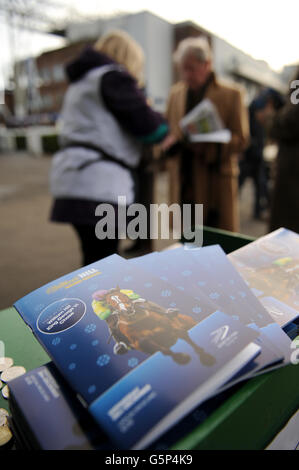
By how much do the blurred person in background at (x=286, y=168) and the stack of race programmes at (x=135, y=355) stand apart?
4.48ft

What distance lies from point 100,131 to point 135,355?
3.75 feet

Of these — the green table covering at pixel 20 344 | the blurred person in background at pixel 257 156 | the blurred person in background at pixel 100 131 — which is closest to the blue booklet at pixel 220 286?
the green table covering at pixel 20 344

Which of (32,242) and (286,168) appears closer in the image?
(286,168)

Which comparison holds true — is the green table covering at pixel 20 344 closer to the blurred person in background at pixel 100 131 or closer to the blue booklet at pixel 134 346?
the blue booklet at pixel 134 346

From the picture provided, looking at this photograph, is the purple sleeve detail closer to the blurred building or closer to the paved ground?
the paved ground

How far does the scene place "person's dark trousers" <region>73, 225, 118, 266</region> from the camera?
4.91 feet

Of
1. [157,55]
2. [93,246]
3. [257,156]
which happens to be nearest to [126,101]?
[93,246]

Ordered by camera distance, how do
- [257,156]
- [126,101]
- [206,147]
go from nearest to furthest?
[126,101]
[206,147]
[257,156]

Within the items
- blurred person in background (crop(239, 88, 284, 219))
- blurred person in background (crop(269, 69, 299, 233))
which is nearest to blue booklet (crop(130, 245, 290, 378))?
blurred person in background (crop(269, 69, 299, 233))

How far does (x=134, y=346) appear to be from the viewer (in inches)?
15.4

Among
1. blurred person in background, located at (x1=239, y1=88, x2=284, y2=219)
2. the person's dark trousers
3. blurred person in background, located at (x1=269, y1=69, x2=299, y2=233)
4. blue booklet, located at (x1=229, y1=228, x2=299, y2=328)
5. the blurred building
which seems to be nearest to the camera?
blue booklet, located at (x1=229, y1=228, x2=299, y2=328)

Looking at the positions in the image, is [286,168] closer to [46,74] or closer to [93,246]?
→ [93,246]

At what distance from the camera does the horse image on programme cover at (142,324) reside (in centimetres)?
38

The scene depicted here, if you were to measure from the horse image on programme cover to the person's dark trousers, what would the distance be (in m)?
1.04
